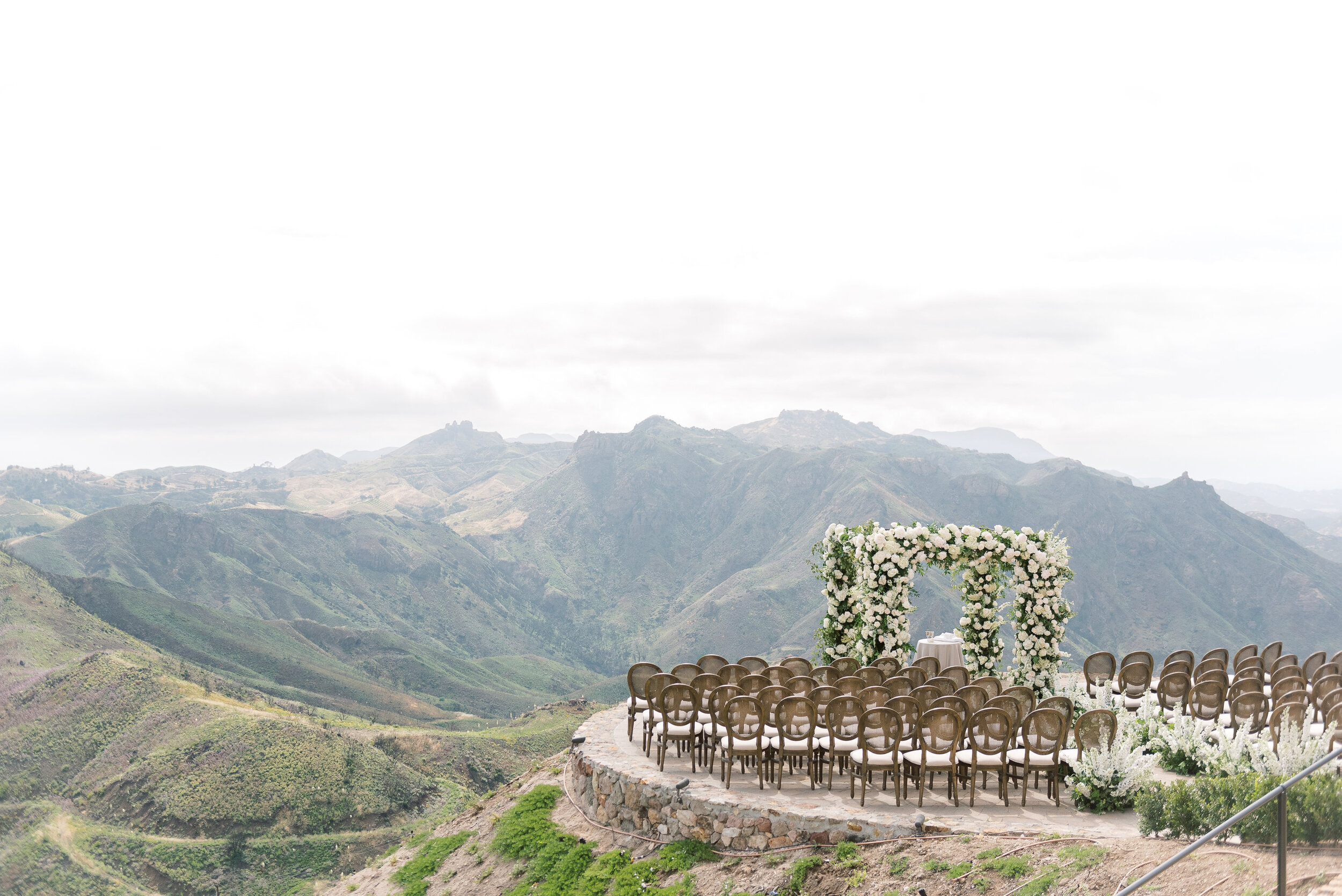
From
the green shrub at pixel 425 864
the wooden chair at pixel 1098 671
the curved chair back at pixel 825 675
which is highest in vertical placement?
the curved chair back at pixel 825 675

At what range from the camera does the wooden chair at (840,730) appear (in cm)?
879

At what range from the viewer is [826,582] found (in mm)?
14234

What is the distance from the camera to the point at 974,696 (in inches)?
370

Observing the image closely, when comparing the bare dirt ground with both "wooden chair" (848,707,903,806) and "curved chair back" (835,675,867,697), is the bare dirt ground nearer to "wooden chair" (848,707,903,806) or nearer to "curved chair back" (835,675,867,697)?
"wooden chair" (848,707,903,806)

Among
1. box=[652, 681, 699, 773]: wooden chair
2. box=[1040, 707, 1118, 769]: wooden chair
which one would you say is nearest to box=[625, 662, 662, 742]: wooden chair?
box=[652, 681, 699, 773]: wooden chair

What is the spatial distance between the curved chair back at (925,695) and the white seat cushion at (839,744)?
2.94 ft

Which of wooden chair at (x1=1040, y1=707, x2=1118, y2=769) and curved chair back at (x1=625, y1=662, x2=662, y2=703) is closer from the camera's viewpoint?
wooden chair at (x1=1040, y1=707, x2=1118, y2=769)

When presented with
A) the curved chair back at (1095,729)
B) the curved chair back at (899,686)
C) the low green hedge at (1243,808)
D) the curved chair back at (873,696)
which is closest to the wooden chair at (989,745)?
the curved chair back at (1095,729)

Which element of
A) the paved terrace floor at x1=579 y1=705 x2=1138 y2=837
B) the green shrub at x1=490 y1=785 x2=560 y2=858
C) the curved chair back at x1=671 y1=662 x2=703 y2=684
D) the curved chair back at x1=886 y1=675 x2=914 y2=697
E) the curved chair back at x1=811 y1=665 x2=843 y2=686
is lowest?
the green shrub at x1=490 y1=785 x2=560 y2=858

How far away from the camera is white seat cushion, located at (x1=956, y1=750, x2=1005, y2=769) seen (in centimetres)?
841

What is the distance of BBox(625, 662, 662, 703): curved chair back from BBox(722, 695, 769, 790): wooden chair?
6.18 ft

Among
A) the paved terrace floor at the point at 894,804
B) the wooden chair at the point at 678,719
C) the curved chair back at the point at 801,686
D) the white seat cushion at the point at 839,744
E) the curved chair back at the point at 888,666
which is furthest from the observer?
the curved chair back at the point at 888,666

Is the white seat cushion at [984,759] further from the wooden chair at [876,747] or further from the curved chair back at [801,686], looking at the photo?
the curved chair back at [801,686]

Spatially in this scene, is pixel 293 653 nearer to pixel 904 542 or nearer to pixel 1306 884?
pixel 904 542
